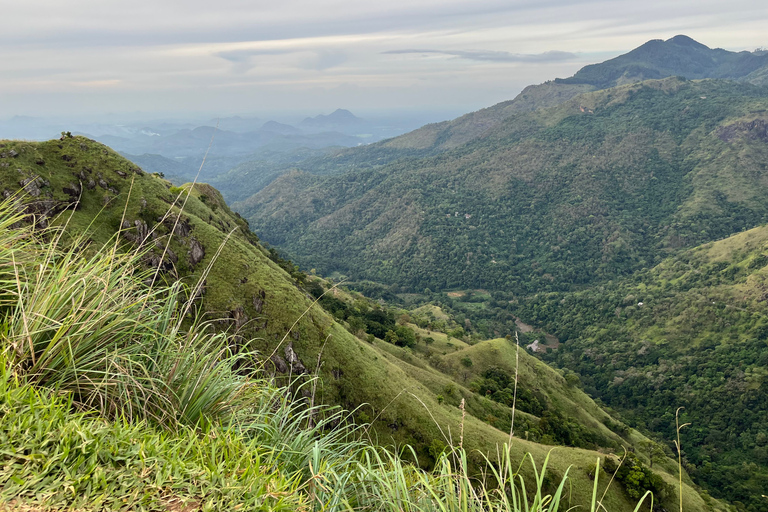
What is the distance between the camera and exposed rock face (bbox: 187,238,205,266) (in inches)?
1504

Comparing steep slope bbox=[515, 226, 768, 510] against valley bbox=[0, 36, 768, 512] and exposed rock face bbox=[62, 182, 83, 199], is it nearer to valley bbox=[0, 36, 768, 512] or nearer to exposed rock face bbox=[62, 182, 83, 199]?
valley bbox=[0, 36, 768, 512]

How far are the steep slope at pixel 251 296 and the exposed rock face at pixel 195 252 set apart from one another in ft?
0.36

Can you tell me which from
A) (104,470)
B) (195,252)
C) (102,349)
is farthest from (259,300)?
(104,470)

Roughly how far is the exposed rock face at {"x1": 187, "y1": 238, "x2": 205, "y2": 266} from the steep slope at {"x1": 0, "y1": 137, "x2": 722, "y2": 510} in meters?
0.11

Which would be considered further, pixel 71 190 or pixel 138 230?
pixel 71 190

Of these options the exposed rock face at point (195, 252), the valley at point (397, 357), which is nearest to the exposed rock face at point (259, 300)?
the valley at point (397, 357)

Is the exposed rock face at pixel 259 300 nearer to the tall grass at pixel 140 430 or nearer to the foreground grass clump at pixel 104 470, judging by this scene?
the tall grass at pixel 140 430

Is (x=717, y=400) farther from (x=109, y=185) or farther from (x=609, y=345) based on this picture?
(x=109, y=185)

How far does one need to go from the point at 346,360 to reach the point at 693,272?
509 ft

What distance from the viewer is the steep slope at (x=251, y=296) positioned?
34.2 metres

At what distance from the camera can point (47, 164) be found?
38500 mm

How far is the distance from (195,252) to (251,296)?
7865mm

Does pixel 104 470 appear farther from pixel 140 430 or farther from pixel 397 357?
pixel 397 357

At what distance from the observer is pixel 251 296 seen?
3744 cm
